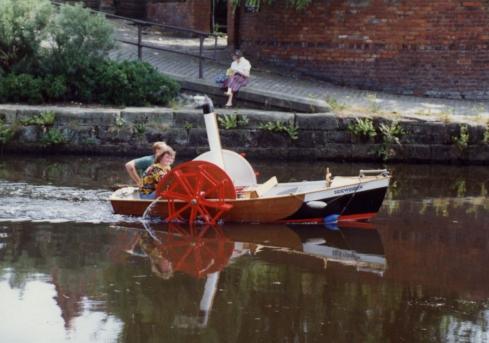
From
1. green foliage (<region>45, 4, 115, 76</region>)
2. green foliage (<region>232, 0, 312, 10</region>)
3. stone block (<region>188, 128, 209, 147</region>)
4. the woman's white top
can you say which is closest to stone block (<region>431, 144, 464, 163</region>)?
the woman's white top

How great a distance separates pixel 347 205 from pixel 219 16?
630 inches

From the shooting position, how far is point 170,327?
8.54m

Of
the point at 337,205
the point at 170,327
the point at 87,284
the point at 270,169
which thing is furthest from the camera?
the point at 270,169

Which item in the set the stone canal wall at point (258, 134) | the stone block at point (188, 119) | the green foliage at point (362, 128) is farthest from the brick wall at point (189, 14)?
the green foliage at point (362, 128)

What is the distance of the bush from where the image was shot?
1873cm

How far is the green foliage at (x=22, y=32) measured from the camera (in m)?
19.0

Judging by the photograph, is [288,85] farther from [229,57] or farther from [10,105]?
[10,105]

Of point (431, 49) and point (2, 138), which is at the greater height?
point (431, 49)

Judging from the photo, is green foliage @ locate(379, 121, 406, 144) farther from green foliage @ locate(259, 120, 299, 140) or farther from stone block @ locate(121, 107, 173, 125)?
stone block @ locate(121, 107, 173, 125)

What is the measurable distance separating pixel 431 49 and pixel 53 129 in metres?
8.06

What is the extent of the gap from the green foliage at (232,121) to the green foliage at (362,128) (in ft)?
6.17

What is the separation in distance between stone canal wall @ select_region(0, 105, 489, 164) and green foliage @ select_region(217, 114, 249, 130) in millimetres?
18

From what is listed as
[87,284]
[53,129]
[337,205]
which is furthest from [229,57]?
[87,284]

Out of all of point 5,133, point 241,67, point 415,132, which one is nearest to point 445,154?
point 415,132
